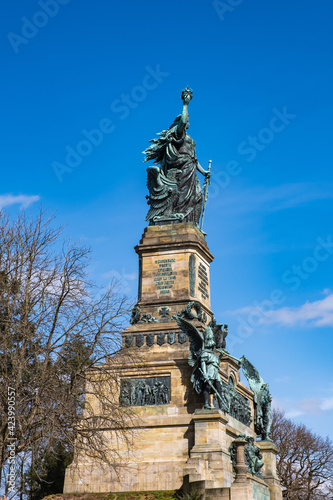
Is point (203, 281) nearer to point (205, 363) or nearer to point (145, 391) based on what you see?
point (205, 363)

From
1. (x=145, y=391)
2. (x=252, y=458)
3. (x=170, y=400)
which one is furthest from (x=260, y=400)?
(x=145, y=391)

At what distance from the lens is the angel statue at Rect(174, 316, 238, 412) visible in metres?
23.6

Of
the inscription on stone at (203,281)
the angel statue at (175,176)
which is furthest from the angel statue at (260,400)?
the angel statue at (175,176)

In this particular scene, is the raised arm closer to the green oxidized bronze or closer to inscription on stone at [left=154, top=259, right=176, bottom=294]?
inscription on stone at [left=154, top=259, right=176, bottom=294]

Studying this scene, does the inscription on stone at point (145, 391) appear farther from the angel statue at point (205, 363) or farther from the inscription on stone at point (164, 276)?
the inscription on stone at point (164, 276)

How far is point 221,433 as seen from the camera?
2316cm

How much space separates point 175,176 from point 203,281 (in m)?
4.76

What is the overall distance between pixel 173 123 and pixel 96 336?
→ 1427 cm

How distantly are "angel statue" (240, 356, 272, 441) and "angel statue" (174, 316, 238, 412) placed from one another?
5148 mm

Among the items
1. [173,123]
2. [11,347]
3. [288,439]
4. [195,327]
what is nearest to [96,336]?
[11,347]

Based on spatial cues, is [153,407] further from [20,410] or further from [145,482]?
[20,410]

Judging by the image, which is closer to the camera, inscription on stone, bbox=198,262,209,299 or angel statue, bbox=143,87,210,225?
inscription on stone, bbox=198,262,209,299

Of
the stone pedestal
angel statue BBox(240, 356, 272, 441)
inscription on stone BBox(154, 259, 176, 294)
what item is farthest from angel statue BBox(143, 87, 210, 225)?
angel statue BBox(240, 356, 272, 441)

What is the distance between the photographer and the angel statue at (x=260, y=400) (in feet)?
98.8
